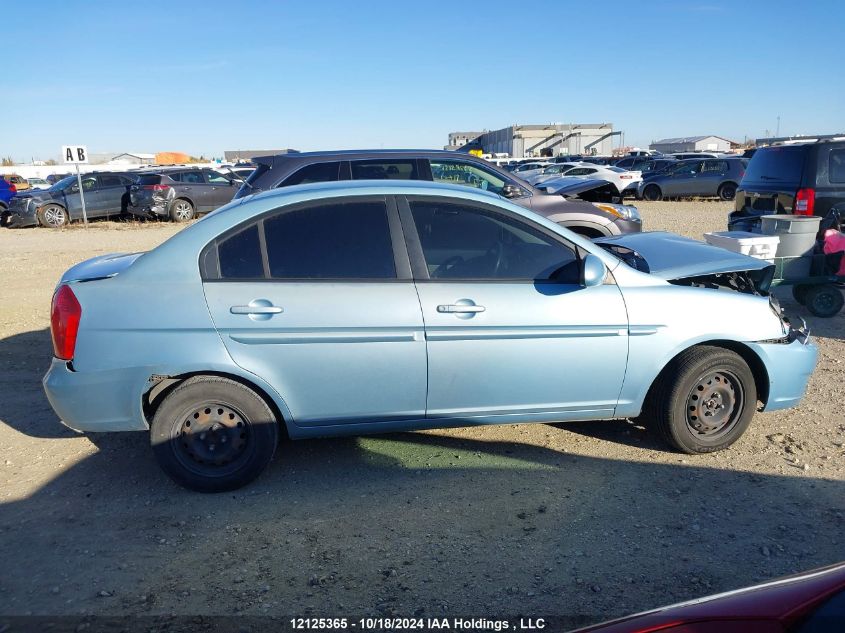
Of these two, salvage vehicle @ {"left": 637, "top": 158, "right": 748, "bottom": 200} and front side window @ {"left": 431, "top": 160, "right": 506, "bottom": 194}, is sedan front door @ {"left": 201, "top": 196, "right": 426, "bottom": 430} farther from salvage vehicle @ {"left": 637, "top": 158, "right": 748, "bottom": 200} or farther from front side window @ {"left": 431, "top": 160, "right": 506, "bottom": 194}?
salvage vehicle @ {"left": 637, "top": 158, "right": 748, "bottom": 200}

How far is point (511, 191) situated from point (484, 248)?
13.3ft

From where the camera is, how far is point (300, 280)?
391 centimetres

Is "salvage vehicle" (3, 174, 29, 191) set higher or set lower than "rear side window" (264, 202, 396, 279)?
higher

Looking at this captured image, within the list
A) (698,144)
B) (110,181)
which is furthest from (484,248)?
(698,144)

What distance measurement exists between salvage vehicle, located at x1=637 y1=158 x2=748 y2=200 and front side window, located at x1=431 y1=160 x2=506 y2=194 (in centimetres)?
1815

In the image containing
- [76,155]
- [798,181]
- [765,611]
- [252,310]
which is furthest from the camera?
[76,155]

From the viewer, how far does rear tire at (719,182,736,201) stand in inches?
927

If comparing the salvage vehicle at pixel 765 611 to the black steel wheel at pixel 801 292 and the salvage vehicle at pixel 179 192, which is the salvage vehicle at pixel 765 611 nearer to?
the black steel wheel at pixel 801 292

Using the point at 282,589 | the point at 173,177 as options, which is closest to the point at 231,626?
the point at 282,589

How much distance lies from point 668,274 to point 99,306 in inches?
134

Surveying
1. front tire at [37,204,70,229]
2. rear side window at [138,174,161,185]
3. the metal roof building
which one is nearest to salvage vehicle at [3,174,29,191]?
front tire at [37,204,70,229]

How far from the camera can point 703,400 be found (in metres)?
4.30

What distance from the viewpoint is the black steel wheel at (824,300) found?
7.60 m

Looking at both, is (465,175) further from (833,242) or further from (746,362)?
(746,362)
